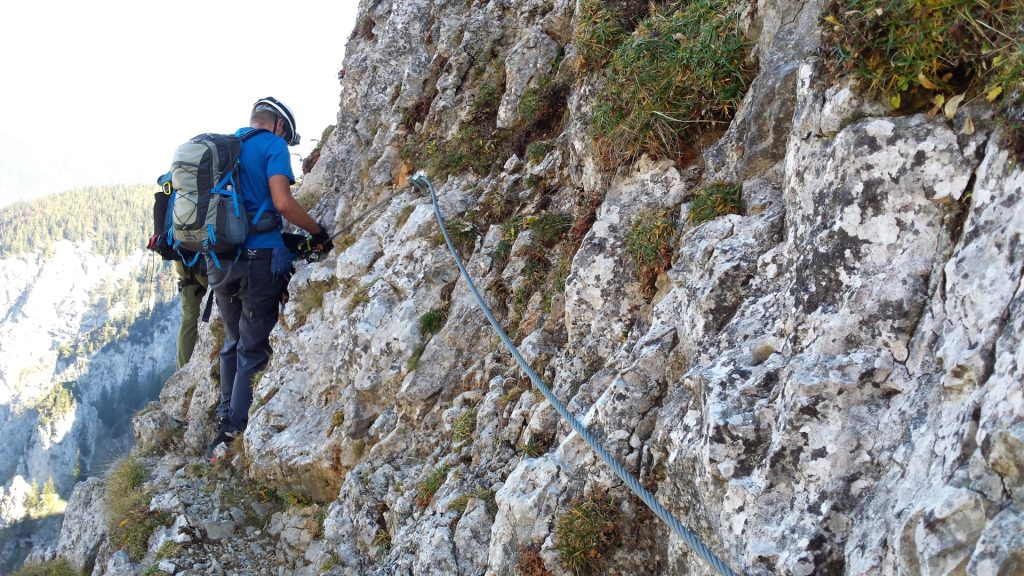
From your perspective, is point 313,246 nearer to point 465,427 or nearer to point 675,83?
point 465,427

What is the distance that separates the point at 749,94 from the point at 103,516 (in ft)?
35.0

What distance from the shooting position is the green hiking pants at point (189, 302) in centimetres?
1216

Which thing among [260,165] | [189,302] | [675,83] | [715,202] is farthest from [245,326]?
[715,202]

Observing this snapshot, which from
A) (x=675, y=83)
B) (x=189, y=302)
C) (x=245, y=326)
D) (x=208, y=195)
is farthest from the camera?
(x=189, y=302)

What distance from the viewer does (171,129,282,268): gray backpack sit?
30.9 feet

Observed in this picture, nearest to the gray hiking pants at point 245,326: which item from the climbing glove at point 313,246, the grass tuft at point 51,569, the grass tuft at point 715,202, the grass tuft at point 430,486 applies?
the climbing glove at point 313,246

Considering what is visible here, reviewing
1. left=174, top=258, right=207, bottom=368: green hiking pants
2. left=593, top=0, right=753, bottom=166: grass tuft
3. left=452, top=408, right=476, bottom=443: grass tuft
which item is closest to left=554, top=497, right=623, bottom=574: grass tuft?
left=452, top=408, right=476, bottom=443: grass tuft

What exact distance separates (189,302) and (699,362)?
1113cm

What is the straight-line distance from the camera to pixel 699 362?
15.3ft

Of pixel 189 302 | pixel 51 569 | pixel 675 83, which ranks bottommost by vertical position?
pixel 675 83

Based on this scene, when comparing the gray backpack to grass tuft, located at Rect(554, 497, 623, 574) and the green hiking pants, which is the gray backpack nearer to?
the green hiking pants

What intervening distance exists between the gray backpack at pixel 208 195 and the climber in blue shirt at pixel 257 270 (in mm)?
262

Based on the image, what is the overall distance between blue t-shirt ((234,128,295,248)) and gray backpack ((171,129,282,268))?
0.46 ft

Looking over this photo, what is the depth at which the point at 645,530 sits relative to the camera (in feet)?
15.5
